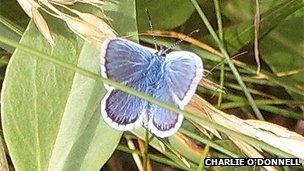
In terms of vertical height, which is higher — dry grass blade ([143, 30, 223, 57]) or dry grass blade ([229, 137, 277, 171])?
dry grass blade ([143, 30, 223, 57])

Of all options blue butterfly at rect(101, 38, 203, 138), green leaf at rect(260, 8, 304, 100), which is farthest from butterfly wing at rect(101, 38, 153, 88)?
green leaf at rect(260, 8, 304, 100)

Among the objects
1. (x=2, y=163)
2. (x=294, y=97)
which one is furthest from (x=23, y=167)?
(x=294, y=97)

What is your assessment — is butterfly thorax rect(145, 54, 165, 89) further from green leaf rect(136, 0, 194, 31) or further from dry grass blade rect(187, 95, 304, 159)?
green leaf rect(136, 0, 194, 31)

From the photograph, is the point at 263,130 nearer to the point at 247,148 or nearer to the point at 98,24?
the point at 247,148

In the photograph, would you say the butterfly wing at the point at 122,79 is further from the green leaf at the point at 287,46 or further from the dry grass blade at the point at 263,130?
the green leaf at the point at 287,46

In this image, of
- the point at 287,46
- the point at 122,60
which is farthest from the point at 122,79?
the point at 287,46

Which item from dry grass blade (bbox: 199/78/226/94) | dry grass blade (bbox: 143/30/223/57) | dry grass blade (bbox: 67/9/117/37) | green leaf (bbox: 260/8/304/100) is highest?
green leaf (bbox: 260/8/304/100)

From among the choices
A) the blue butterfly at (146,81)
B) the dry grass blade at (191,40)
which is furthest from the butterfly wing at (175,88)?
the dry grass blade at (191,40)
